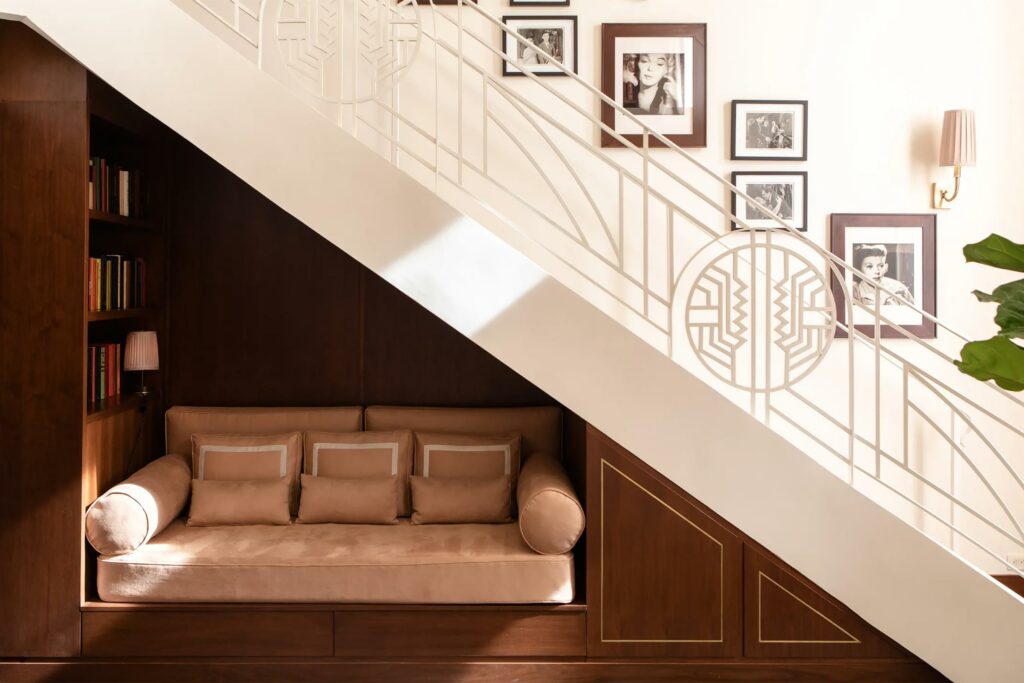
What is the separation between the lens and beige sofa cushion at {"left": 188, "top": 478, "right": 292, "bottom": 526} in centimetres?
359

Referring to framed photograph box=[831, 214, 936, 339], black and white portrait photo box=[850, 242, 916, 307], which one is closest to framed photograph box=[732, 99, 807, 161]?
framed photograph box=[831, 214, 936, 339]

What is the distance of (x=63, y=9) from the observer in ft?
Answer: 9.47

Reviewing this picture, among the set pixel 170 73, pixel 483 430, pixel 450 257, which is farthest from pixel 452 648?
pixel 170 73

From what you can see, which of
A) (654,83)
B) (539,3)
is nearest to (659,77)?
(654,83)

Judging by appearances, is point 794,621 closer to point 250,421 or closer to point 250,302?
point 250,421

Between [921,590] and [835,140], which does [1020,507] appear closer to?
[921,590]

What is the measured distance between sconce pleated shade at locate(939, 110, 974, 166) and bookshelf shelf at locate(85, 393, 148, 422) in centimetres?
407

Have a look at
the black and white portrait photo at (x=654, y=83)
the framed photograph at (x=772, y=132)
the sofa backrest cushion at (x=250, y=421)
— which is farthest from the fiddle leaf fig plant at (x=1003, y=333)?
the sofa backrest cushion at (x=250, y=421)

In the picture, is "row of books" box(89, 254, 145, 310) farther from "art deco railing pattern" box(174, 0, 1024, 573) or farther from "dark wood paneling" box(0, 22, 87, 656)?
"art deco railing pattern" box(174, 0, 1024, 573)

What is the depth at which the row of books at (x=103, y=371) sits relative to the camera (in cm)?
371

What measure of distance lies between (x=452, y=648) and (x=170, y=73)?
234 centimetres

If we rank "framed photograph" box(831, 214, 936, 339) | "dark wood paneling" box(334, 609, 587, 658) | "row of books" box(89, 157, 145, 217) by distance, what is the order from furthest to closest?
1. "framed photograph" box(831, 214, 936, 339)
2. "row of books" box(89, 157, 145, 217)
3. "dark wood paneling" box(334, 609, 587, 658)

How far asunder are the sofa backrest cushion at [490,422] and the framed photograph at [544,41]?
5.58ft

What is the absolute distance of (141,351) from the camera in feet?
12.5
